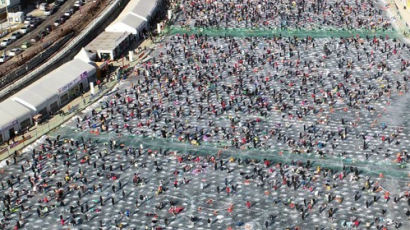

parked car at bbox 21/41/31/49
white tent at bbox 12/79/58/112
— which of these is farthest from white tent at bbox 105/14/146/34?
white tent at bbox 12/79/58/112

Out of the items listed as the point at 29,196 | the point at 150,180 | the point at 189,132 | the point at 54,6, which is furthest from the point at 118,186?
the point at 54,6

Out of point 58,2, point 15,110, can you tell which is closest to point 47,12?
point 58,2

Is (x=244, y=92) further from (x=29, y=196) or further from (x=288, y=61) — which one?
(x=29, y=196)

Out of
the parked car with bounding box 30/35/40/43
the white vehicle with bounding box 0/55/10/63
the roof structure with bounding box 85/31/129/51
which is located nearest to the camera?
the white vehicle with bounding box 0/55/10/63

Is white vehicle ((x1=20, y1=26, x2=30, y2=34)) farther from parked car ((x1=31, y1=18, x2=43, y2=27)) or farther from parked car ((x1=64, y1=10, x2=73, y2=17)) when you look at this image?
parked car ((x1=64, y1=10, x2=73, y2=17))

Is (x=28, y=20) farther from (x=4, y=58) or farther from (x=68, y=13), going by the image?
(x=4, y=58)

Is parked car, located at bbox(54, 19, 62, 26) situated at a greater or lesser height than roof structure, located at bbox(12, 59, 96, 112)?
greater

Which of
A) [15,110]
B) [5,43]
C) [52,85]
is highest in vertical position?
[5,43]
